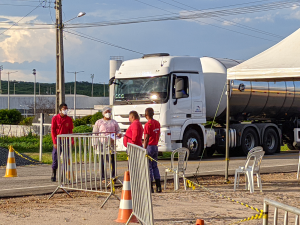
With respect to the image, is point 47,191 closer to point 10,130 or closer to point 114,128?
point 114,128

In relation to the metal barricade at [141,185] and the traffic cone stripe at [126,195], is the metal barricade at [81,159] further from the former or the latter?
the metal barricade at [141,185]

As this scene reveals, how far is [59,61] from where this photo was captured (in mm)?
23891

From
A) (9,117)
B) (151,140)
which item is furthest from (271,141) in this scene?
(9,117)

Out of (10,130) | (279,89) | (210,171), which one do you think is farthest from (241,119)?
(10,130)

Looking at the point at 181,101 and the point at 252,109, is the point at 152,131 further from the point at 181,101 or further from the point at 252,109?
the point at 252,109

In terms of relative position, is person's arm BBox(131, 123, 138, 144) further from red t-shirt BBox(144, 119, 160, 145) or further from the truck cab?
the truck cab

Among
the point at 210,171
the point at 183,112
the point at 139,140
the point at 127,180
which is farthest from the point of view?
the point at 183,112

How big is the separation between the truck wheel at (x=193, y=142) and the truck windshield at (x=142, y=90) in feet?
6.30

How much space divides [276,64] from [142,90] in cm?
917

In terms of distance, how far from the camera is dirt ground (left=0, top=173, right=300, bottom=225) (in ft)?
24.9

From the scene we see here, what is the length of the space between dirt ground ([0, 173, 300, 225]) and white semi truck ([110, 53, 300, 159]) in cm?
569

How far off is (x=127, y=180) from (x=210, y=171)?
25.7 ft

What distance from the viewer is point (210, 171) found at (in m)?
14.9

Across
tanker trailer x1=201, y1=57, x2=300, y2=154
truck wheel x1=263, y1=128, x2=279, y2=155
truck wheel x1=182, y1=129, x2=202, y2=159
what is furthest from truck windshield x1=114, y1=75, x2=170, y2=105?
truck wheel x1=263, y1=128, x2=279, y2=155
